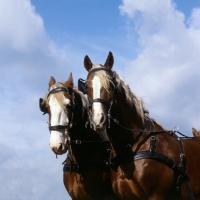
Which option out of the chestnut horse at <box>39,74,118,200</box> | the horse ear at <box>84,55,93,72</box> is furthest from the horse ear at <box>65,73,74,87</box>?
the horse ear at <box>84,55,93,72</box>

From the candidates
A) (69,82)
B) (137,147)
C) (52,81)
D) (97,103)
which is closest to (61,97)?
(69,82)

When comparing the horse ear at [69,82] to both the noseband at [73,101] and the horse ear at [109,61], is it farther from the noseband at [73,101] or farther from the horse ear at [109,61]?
the horse ear at [109,61]

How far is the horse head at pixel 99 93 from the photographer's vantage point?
679cm

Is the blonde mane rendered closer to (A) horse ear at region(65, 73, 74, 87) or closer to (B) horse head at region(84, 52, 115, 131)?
(A) horse ear at region(65, 73, 74, 87)

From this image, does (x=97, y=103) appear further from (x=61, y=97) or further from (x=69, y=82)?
(x=69, y=82)

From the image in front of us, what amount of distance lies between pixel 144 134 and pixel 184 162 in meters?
0.88

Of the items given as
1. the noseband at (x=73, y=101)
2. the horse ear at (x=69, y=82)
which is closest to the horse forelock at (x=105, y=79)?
the noseband at (x=73, y=101)

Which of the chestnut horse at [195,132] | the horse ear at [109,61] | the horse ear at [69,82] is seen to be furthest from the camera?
the chestnut horse at [195,132]

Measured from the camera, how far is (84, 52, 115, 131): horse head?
679 cm

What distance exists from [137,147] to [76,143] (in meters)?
1.64

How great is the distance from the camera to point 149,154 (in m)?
7.11

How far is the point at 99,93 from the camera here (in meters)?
7.07

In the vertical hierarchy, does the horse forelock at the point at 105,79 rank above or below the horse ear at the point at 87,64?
below

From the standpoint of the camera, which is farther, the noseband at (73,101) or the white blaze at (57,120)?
the noseband at (73,101)
